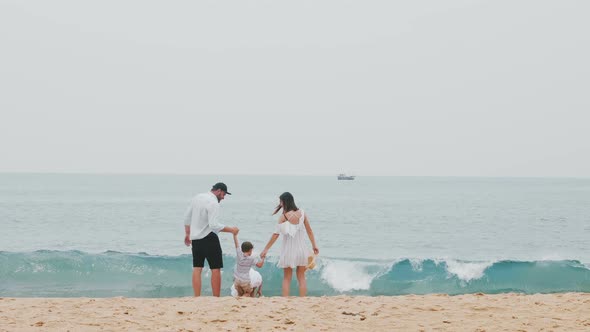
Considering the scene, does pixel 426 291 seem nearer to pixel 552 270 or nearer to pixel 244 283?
pixel 552 270

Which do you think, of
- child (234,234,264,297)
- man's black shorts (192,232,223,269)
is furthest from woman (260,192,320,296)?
man's black shorts (192,232,223,269)

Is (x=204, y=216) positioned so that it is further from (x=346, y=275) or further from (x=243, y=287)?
(x=346, y=275)

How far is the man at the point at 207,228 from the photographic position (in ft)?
29.8

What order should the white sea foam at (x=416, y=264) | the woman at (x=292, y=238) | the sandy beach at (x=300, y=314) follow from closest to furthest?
the sandy beach at (x=300, y=314)
the woman at (x=292, y=238)
the white sea foam at (x=416, y=264)

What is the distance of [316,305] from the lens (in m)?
8.06

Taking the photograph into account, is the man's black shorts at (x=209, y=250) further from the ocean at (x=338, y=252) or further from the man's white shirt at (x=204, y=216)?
the ocean at (x=338, y=252)

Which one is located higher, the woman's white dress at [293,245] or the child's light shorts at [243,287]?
the woman's white dress at [293,245]

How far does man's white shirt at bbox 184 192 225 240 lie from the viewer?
9086 mm

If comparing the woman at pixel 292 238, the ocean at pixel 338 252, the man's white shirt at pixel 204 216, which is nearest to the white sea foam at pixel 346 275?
the ocean at pixel 338 252

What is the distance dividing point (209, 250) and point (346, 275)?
6079 millimetres

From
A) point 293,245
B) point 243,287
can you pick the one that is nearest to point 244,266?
point 243,287

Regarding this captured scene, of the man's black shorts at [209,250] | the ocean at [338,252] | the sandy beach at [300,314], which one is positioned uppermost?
the man's black shorts at [209,250]

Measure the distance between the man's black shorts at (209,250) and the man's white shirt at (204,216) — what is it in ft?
0.25

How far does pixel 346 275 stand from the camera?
1462cm
